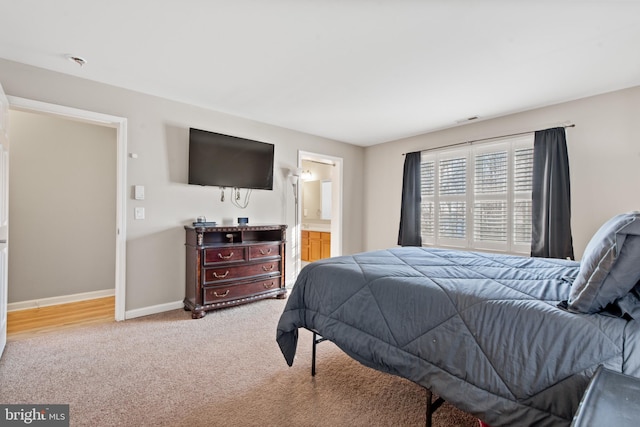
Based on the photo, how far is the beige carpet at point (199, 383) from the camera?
1.62 metres

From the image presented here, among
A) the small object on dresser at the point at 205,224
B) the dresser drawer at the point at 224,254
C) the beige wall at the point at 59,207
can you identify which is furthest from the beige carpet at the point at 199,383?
the beige wall at the point at 59,207

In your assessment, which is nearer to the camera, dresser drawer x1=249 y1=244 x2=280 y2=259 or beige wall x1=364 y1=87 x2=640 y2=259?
beige wall x1=364 y1=87 x2=640 y2=259

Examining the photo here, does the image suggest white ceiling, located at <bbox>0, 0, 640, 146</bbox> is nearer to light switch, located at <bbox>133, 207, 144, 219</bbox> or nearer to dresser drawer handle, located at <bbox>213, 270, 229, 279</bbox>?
light switch, located at <bbox>133, 207, 144, 219</bbox>

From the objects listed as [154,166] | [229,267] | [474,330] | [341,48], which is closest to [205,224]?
[229,267]

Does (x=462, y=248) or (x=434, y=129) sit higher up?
(x=434, y=129)

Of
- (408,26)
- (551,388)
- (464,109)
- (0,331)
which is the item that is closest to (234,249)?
(0,331)

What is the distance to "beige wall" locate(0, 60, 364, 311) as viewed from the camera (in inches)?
107

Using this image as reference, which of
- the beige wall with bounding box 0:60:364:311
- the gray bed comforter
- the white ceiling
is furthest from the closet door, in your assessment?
the gray bed comforter

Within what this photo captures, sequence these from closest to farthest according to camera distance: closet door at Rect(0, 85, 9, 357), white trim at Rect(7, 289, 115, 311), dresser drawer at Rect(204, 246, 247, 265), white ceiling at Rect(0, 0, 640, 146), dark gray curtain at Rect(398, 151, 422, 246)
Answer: white ceiling at Rect(0, 0, 640, 146) < closet door at Rect(0, 85, 9, 357) < dresser drawer at Rect(204, 246, 247, 265) < white trim at Rect(7, 289, 115, 311) < dark gray curtain at Rect(398, 151, 422, 246)

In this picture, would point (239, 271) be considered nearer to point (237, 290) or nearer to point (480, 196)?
point (237, 290)

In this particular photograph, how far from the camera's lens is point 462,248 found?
164 inches

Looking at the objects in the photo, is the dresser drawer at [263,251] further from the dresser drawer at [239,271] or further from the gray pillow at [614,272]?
the gray pillow at [614,272]

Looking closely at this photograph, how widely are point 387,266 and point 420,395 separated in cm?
80

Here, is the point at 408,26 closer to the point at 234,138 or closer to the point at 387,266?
the point at 387,266
